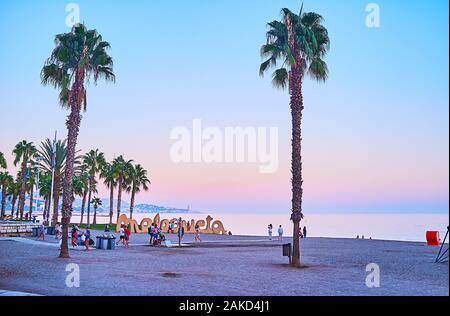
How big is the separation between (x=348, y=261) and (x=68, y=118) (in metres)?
18.5

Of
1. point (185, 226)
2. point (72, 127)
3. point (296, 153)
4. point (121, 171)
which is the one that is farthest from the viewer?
point (121, 171)

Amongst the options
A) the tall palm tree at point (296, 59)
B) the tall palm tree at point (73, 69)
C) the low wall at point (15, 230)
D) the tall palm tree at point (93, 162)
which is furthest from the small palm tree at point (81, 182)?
the tall palm tree at point (296, 59)

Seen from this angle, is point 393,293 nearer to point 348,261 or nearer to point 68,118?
point 348,261

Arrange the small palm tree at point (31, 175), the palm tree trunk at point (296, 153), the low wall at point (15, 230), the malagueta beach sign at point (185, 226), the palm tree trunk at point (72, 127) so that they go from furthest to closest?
the small palm tree at point (31, 175)
the malagueta beach sign at point (185, 226)
the low wall at point (15, 230)
the palm tree trunk at point (72, 127)
the palm tree trunk at point (296, 153)

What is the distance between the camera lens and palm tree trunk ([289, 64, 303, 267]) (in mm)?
22828

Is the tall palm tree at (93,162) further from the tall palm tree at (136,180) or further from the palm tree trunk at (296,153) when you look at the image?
the palm tree trunk at (296,153)

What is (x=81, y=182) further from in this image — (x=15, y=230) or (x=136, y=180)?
(x=15, y=230)

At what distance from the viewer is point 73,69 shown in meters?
27.0

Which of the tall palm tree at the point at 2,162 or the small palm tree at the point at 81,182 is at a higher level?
the tall palm tree at the point at 2,162

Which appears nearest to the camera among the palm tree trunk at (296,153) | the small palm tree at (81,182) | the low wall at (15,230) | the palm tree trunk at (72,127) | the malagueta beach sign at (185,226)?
the palm tree trunk at (296,153)

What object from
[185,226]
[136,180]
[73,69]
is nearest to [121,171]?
[136,180]

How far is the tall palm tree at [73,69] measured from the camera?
26.0 metres

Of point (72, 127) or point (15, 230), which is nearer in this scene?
point (72, 127)

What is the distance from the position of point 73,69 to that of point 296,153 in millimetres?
14362
